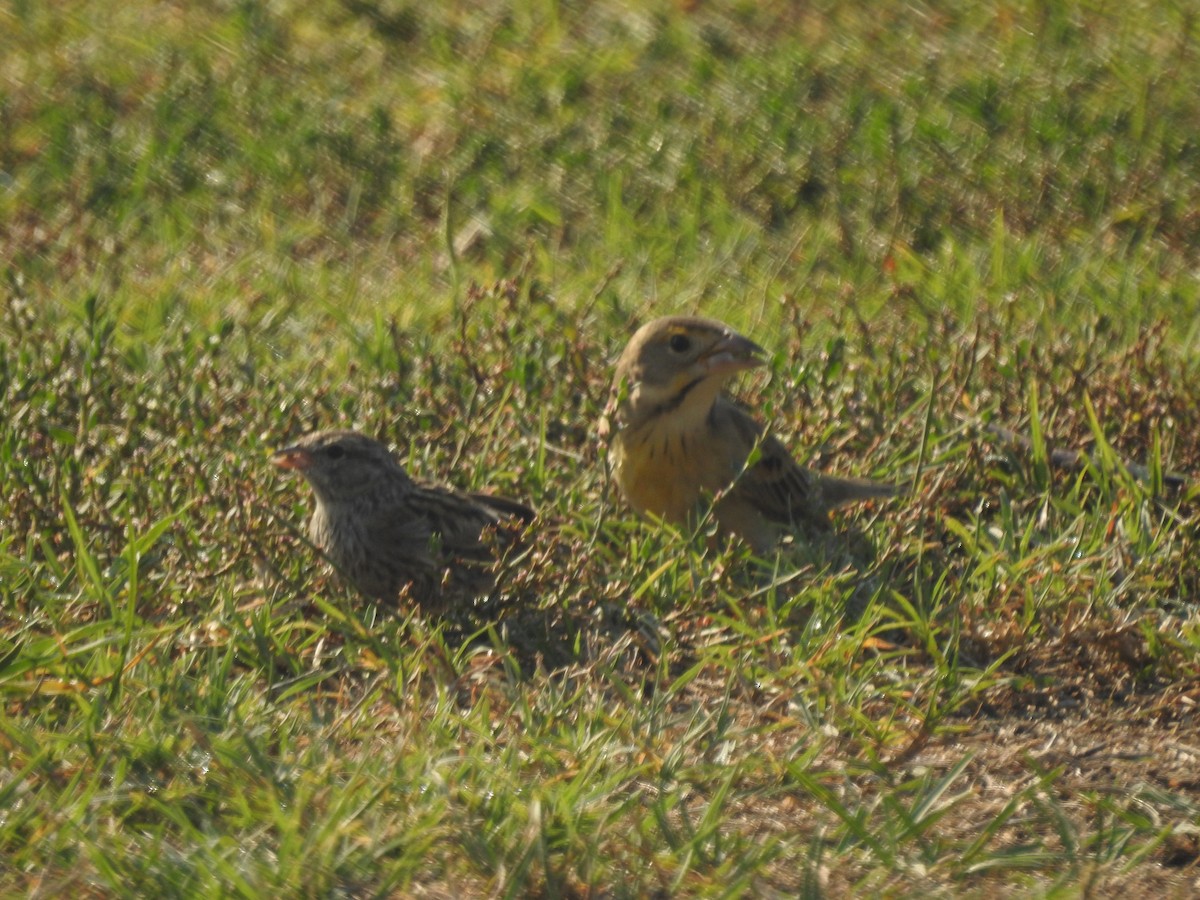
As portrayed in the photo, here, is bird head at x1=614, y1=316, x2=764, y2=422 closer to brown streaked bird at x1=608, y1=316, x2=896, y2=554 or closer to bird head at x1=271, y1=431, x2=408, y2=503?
brown streaked bird at x1=608, y1=316, x2=896, y2=554

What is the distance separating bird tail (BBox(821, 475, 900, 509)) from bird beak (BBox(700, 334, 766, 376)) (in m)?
0.45

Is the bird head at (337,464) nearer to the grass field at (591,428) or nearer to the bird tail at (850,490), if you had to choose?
the grass field at (591,428)

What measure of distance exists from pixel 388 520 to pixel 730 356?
128 centimetres

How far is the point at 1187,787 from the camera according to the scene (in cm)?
480

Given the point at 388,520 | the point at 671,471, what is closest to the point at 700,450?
the point at 671,471


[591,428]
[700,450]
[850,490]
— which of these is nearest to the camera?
[850,490]

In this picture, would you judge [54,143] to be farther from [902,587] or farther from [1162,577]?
[1162,577]

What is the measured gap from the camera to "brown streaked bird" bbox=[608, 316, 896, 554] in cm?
634

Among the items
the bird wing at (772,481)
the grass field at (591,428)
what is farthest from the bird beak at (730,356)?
the grass field at (591,428)

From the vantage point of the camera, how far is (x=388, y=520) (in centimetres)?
590

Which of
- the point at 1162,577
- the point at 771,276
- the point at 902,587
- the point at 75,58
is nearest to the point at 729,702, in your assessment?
the point at 902,587

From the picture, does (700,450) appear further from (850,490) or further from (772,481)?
(850,490)

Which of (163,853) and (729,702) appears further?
(729,702)

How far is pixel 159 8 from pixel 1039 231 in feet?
16.2
